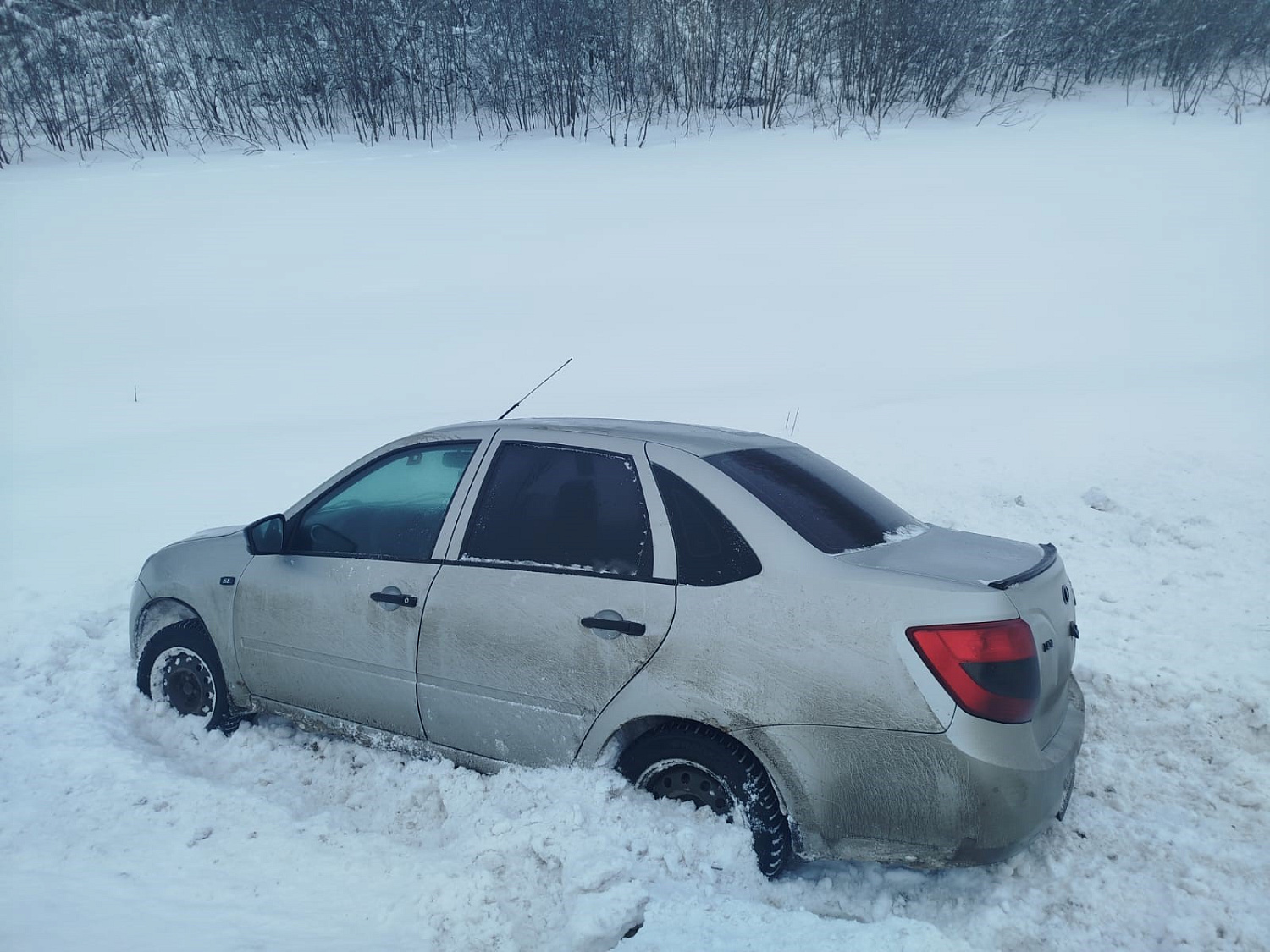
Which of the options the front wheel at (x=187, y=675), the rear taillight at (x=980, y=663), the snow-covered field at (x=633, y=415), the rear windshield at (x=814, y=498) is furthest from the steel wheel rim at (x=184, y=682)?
the rear taillight at (x=980, y=663)

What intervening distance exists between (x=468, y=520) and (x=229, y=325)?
412 inches

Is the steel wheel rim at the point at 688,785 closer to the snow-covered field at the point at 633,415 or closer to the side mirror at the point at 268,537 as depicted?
the snow-covered field at the point at 633,415

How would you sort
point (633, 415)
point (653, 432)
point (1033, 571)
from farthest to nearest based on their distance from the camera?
point (633, 415)
point (653, 432)
point (1033, 571)

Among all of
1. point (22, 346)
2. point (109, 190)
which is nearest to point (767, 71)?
point (109, 190)

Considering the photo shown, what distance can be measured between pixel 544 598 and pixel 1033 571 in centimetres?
181

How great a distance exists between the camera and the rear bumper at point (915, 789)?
2.66 meters

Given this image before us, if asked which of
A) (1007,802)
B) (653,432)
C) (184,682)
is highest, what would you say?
(653,432)

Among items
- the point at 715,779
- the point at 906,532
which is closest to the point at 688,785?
the point at 715,779

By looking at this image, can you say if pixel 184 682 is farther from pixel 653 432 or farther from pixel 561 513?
pixel 653 432

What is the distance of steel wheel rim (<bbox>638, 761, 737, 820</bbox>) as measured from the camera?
302 centimetres

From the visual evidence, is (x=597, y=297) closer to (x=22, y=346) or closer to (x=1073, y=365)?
(x=1073, y=365)

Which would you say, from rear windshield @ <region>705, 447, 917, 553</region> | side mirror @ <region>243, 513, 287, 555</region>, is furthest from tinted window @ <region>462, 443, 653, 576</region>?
side mirror @ <region>243, 513, 287, 555</region>

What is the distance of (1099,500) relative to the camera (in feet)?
24.5

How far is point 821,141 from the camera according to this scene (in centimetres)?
1675
